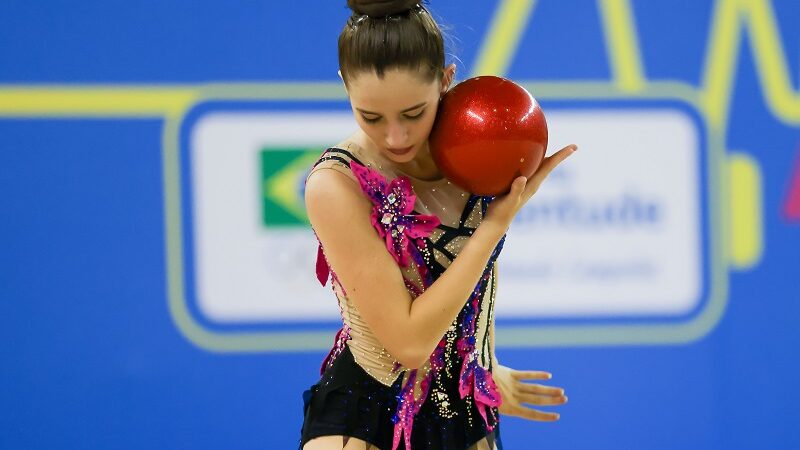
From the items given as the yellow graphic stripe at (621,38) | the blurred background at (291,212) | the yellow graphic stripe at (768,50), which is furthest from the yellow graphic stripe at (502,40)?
the yellow graphic stripe at (768,50)

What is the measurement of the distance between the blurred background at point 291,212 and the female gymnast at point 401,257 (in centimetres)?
136

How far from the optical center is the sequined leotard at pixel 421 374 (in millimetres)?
1938

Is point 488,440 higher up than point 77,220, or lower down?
lower down

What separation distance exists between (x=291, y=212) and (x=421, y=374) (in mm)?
1511

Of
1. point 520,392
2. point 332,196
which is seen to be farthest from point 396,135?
point 520,392

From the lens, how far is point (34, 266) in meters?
3.44

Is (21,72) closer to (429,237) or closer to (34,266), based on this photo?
(34,266)

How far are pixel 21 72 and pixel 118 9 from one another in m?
0.38

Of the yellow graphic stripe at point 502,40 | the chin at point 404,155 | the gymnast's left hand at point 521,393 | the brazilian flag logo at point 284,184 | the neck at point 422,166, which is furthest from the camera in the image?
the yellow graphic stripe at point 502,40

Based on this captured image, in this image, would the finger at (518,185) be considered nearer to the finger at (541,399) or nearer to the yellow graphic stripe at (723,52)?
the finger at (541,399)

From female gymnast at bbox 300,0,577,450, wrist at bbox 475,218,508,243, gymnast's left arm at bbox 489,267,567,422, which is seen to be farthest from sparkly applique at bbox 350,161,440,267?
gymnast's left arm at bbox 489,267,567,422

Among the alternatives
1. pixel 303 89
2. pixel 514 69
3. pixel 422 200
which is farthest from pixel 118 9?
pixel 422 200

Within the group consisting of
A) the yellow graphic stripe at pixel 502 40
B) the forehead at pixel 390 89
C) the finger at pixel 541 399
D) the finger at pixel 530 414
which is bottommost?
the finger at pixel 530 414

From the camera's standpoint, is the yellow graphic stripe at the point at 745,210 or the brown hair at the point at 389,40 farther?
the yellow graphic stripe at the point at 745,210
